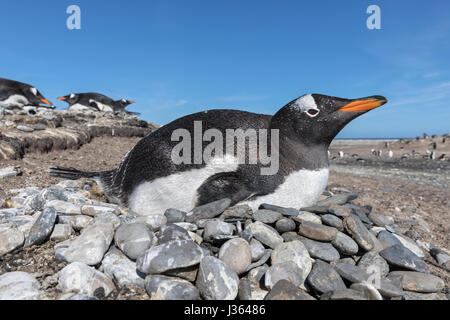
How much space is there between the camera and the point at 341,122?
3125mm

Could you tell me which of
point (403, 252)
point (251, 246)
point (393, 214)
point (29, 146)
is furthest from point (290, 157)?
point (29, 146)

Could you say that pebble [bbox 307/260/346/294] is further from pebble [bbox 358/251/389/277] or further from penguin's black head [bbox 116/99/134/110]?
penguin's black head [bbox 116/99/134/110]

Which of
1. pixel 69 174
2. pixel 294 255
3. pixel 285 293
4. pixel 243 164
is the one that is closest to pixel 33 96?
pixel 69 174

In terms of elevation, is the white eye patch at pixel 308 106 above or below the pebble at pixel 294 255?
above

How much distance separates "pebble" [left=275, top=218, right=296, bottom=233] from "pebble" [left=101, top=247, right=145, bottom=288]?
1267mm

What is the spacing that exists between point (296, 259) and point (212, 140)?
4.75 ft

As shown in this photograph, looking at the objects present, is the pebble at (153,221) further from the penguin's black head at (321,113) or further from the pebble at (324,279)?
the penguin's black head at (321,113)

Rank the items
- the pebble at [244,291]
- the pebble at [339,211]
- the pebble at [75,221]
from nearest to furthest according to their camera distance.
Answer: the pebble at [244,291]
the pebble at [75,221]
the pebble at [339,211]

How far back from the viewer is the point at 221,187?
3.00 meters

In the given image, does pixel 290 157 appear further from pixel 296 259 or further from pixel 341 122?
pixel 296 259

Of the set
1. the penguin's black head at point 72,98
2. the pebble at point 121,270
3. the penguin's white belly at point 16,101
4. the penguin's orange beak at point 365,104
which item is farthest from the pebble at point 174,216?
the penguin's black head at point 72,98

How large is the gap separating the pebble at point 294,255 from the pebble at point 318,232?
0.19 metres

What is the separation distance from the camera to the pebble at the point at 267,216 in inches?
106

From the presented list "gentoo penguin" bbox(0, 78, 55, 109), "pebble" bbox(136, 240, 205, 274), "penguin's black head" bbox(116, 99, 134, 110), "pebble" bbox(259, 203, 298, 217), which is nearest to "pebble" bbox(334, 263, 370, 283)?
"pebble" bbox(259, 203, 298, 217)
